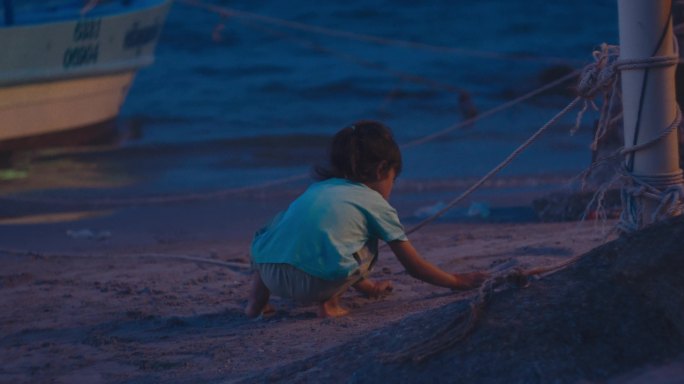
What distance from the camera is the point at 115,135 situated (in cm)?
1224

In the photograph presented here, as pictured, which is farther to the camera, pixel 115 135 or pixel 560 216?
pixel 115 135

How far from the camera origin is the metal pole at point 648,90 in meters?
3.13

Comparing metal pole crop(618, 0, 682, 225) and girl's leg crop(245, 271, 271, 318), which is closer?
metal pole crop(618, 0, 682, 225)

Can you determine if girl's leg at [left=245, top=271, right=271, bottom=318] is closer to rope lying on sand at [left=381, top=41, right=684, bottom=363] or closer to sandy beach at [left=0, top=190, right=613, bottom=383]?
sandy beach at [left=0, top=190, right=613, bottom=383]

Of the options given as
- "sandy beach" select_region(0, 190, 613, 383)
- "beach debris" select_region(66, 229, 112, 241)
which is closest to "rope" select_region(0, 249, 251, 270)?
"sandy beach" select_region(0, 190, 613, 383)

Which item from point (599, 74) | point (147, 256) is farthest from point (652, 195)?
point (147, 256)

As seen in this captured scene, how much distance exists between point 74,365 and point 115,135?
9.02m

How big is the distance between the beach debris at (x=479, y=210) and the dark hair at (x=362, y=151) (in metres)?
2.65

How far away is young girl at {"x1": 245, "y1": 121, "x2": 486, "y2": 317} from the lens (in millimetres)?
3701

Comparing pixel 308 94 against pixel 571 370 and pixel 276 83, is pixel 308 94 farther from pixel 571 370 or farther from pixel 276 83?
pixel 571 370

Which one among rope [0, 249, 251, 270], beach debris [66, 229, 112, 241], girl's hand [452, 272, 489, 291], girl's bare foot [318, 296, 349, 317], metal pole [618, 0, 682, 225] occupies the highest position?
metal pole [618, 0, 682, 225]

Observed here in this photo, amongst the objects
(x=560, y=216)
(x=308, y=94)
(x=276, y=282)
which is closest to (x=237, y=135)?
(x=308, y=94)

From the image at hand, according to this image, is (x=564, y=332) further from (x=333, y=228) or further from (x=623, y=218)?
(x=333, y=228)

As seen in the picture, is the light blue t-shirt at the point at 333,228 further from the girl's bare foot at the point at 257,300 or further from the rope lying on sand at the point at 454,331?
the rope lying on sand at the point at 454,331
